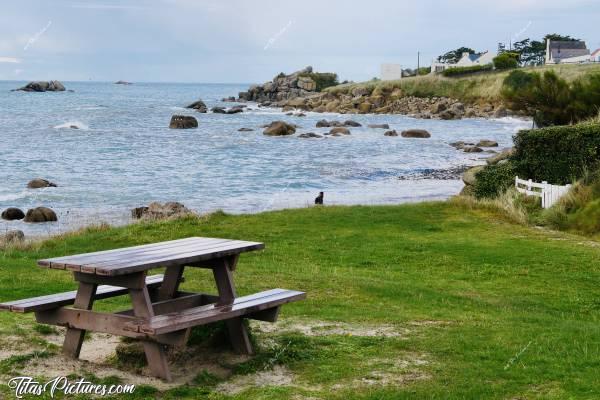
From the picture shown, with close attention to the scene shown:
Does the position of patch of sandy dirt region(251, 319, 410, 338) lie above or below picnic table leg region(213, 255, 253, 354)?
below

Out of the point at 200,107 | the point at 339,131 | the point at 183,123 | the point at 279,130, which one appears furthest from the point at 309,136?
the point at 200,107

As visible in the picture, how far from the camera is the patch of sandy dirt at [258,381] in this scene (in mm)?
7059

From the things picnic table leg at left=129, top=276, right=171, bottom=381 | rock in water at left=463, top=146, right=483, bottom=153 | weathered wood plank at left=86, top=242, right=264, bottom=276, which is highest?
weathered wood plank at left=86, top=242, right=264, bottom=276

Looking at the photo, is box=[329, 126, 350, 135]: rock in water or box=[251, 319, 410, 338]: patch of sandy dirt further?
box=[329, 126, 350, 135]: rock in water

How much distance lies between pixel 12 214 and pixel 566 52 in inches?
3799

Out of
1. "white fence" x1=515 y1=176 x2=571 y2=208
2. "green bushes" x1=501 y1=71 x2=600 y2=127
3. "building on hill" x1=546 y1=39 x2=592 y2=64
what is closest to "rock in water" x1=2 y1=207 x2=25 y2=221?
"white fence" x1=515 y1=176 x2=571 y2=208

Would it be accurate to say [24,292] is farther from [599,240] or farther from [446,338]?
[599,240]

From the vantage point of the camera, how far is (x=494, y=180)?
22.9 metres

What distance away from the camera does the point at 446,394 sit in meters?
6.90

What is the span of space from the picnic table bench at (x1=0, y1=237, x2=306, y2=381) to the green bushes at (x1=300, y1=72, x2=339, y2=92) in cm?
11669

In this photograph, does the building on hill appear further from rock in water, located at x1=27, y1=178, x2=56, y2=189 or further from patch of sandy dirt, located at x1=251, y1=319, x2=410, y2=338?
patch of sandy dirt, located at x1=251, y1=319, x2=410, y2=338

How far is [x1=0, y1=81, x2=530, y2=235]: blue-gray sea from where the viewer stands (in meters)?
30.1

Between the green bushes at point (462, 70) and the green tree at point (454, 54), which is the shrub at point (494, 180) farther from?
the green tree at point (454, 54)

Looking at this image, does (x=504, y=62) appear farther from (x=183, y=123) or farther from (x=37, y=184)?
(x=37, y=184)
